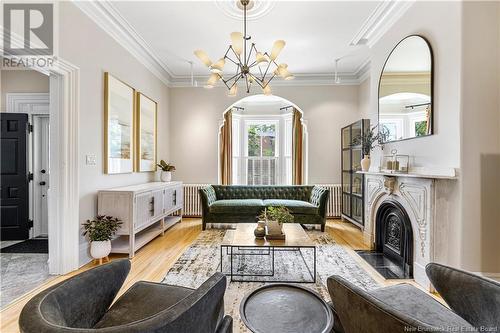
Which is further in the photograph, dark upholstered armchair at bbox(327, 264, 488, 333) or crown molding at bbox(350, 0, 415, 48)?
crown molding at bbox(350, 0, 415, 48)

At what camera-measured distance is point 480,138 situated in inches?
91.8

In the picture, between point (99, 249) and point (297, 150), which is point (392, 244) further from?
point (99, 249)

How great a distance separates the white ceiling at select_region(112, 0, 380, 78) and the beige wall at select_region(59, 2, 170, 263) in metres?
0.48

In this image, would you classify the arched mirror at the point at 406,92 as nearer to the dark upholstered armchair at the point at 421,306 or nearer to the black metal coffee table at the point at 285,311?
the dark upholstered armchair at the point at 421,306

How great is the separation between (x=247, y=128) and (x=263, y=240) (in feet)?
13.3

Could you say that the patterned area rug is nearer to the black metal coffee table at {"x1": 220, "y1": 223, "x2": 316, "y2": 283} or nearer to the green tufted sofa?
the black metal coffee table at {"x1": 220, "y1": 223, "x2": 316, "y2": 283}

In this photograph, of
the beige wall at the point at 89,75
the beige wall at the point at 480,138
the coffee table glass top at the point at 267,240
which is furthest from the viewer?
the beige wall at the point at 89,75

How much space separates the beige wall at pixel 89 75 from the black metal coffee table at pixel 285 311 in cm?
269

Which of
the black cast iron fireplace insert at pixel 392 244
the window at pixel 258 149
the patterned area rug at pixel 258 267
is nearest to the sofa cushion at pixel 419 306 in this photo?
the patterned area rug at pixel 258 267

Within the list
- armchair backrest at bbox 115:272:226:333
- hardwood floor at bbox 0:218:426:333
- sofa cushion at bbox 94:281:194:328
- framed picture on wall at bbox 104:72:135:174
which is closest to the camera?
armchair backrest at bbox 115:272:226:333

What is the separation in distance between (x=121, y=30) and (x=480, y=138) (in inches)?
178

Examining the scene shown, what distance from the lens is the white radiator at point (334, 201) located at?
19.0 ft

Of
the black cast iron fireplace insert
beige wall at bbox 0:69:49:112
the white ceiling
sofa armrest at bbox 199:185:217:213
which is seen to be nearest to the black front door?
beige wall at bbox 0:69:49:112

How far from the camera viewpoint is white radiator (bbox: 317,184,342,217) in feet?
19.0
